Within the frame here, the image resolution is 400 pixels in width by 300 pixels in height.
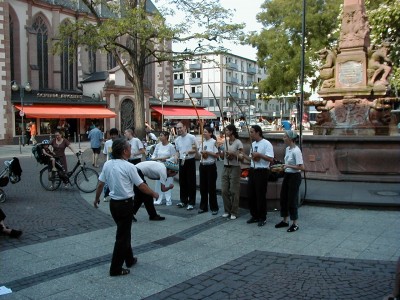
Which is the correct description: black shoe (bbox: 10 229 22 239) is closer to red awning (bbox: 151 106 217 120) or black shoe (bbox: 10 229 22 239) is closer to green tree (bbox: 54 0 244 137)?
green tree (bbox: 54 0 244 137)

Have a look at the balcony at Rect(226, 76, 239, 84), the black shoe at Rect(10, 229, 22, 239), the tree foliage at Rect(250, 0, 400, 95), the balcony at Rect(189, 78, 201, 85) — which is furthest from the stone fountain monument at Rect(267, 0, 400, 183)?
the balcony at Rect(189, 78, 201, 85)

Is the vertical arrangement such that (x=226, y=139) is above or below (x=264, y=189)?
above

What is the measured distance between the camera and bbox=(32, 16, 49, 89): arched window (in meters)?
39.0

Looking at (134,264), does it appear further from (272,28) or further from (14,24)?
(14,24)

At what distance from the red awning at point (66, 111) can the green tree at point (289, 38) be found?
561 inches

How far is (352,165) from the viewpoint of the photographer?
1135 centimetres

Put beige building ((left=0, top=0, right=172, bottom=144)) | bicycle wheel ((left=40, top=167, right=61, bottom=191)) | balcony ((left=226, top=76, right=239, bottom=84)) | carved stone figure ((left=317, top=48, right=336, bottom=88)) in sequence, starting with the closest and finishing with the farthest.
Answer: bicycle wheel ((left=40, top=167, right=61, bottom=191)) < carved stone figure ((left=317, top=48, right=336, bottom=88)) < beige building ((left=0, top=0, right=172, bottom=144)) < balcony ((left=226, top=76, right=239, bottom=84))

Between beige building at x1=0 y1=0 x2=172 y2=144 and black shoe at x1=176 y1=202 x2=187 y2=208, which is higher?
beige building at x1=0 y1=0 x2=172 y2=144

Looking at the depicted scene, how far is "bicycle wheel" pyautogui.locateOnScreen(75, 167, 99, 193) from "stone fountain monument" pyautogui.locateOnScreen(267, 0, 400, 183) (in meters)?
5.43

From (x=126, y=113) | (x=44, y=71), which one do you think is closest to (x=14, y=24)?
(x=44, y=71)

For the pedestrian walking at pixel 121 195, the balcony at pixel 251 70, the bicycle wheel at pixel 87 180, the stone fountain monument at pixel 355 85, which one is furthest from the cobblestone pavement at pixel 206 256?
the balcony at pixel 251 70

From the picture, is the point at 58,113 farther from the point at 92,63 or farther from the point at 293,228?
the point at 293,228

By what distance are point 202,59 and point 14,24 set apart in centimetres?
2239

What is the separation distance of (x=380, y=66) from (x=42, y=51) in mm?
33517
